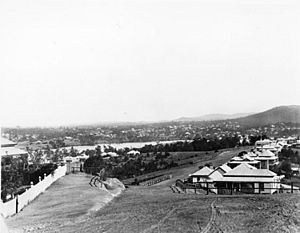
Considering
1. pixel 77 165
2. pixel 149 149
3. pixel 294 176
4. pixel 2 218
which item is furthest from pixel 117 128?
pixel 77 165

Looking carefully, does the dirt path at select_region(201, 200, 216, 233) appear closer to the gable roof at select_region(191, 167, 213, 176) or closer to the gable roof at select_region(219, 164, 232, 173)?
the gable roof at select_region(191, 167, 213, 176)

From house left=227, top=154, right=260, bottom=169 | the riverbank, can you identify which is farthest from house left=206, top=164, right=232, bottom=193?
the riverbank

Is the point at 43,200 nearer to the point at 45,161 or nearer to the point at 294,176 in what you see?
the point at 45,161

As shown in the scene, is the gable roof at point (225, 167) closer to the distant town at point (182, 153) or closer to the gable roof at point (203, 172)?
the distant town at point (182, 153)

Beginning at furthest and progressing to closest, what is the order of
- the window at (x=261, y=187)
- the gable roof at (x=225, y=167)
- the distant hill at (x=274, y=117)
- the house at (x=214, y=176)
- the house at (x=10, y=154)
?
1. the gable roof at (x=225, y=167)
2. the house at (x=214, y=176)
3. the window at (x=261, y=187)
4. the house at (x=10, y=154)
5. the distant hill at (x=274, y=117)

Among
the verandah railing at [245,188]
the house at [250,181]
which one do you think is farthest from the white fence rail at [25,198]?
the house at [250,181]
